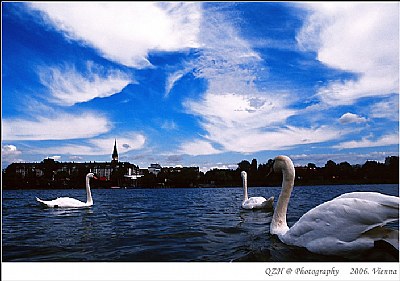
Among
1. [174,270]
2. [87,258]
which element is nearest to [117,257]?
[87,258]

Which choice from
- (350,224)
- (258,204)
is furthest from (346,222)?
(258,204)

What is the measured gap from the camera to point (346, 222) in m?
2.73

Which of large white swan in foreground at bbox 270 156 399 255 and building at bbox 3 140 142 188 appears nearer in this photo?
large white swan in foreground at bbox 270 156 399 255

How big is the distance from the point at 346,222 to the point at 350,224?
0.09 ft

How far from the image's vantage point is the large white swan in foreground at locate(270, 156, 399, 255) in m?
2.61

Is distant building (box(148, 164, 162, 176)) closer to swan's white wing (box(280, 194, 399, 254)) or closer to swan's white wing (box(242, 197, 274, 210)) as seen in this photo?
swan's white wing (box(242, 197, 274, 210))

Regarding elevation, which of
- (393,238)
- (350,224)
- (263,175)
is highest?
(263,175)

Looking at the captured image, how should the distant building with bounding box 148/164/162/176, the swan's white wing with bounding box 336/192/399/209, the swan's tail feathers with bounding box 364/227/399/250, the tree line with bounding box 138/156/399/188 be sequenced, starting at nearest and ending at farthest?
the swan's white wing with bounding box 336/192/399/209, the swan's tail feathers with bounding box 364/227/399/250, the tree line with bounding box 138/156/399/188, the distant building with bounding box 148/164/162/176

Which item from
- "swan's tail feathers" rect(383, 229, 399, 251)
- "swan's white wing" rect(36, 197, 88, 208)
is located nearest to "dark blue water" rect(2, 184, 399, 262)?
"swan's tail feathers" rect(383, 229, 399, 251)

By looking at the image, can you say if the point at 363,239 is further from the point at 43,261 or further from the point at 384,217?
the point at 43,261

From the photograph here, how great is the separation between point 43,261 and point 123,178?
4.11 metres

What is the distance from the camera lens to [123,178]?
7.14 meters

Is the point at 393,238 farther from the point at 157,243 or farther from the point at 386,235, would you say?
the point at 157,243

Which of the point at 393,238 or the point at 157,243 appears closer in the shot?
the point at 393,238
